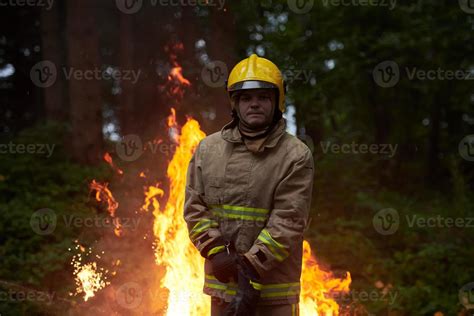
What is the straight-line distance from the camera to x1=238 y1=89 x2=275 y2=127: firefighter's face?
3.79 m

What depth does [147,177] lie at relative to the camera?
9.79m

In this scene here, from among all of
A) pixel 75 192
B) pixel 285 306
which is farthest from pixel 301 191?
pixel 75 192

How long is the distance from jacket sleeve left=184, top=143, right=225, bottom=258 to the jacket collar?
0.28 m

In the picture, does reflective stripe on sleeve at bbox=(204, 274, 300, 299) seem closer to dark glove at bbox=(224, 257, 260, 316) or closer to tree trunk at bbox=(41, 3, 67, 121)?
dark glove at bbox=(224, 257, 260, 316)

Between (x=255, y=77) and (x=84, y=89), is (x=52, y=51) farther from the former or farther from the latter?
(x=255, y=77)

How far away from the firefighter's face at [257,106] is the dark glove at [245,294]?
97 cm

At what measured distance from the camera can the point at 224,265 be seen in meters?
3.61

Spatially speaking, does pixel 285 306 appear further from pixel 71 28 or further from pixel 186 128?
pixel 71 28

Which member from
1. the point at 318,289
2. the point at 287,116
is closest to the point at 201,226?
→ the point at 318,289

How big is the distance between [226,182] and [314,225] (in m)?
6.74

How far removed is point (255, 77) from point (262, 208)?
36.5 inches

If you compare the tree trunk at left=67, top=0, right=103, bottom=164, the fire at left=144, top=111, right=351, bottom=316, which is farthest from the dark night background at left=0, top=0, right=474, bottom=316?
the fire at left=144, top=111, right=351, bottom=316

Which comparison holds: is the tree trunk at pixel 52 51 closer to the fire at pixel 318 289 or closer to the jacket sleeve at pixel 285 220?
the fire at pixel 318 289

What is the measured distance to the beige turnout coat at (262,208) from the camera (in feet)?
11.9
